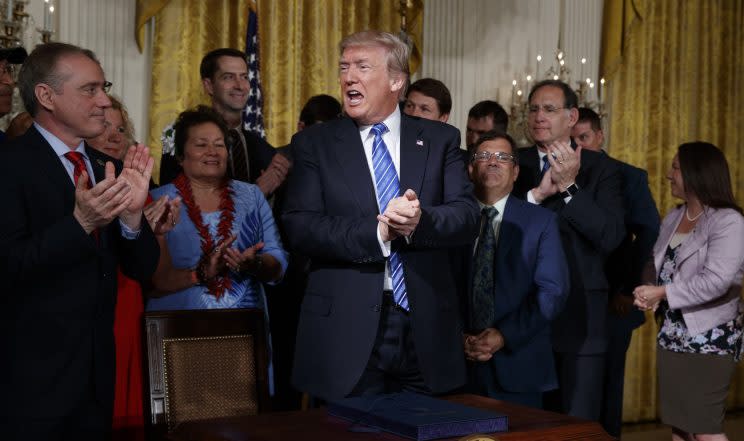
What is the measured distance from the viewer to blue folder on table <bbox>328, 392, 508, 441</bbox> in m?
2.11

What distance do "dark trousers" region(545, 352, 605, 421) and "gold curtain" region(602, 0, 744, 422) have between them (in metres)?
4.40

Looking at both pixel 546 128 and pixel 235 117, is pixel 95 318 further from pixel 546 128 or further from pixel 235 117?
pixel 546 128

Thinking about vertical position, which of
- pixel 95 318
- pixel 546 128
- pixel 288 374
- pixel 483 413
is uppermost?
pixel 546 128

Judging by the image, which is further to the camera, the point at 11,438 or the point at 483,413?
the point at 11,438

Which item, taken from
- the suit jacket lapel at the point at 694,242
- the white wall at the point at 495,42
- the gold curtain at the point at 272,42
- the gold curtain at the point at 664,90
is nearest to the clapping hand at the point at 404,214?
the suit jacket lapel at the point at 694,242

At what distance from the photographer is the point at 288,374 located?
4.88 meters

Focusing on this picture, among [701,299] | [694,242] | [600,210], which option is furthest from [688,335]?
[600,210]

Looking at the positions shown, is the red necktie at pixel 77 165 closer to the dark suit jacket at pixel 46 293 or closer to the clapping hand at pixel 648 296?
the dark suit jacket at pixel 46 293

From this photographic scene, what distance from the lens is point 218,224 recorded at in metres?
4.00

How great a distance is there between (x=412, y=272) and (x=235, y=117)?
2106mm

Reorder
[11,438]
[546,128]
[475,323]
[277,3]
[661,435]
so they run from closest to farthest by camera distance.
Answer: [11,438]
[475,323]
[546,128]
[277,3]
[661,435]

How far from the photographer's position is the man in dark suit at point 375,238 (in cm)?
299

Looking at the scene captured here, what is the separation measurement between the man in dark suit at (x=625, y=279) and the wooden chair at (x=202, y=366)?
2.61 m

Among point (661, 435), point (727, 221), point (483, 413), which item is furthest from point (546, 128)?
point (661, 435)
